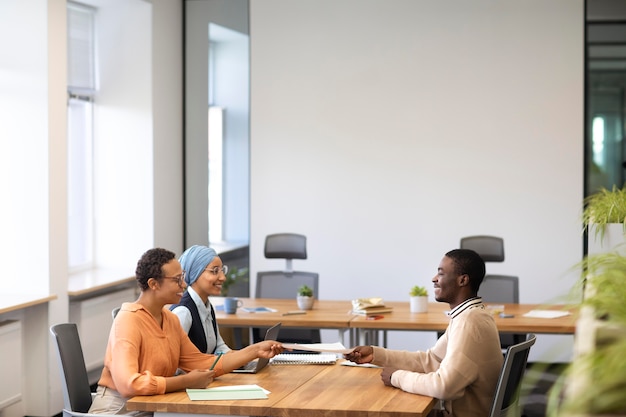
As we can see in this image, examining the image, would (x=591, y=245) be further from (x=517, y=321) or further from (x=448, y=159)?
(x=448, y=159)

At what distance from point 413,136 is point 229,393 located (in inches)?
198

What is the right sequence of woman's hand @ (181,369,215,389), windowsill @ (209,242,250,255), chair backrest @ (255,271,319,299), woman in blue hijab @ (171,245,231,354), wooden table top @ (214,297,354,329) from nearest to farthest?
1. woman's hand @ (181,369,215,389)
2. woman in blue hijab @ (171,245,231,354)
3. wooden table top @ (214,297,354,329)
4. chair backrest @ (255,271,319,299)
5. windowsill @ (209,242,250,255)

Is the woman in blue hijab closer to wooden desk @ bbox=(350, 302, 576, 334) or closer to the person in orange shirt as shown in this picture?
the person in orange shirt

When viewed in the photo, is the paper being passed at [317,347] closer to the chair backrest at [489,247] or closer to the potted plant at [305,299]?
the potted plant at [305,299]

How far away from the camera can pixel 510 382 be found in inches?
142

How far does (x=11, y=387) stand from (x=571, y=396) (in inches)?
209

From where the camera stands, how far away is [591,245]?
18.3ft

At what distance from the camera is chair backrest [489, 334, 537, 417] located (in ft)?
11.3

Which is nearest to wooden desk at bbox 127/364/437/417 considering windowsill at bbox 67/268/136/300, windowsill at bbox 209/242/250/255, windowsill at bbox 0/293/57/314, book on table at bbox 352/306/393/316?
book on table at bbox 352/306/393/316

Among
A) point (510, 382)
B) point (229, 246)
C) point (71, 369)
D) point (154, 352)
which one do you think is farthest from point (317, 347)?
point (229, 246)

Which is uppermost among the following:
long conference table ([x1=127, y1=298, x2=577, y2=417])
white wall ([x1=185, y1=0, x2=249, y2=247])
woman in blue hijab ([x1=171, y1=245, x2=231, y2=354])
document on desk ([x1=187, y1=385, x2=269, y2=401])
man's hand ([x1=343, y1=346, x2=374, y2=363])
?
white wall ([x1=185, y1=0, x2=249, y2=247])

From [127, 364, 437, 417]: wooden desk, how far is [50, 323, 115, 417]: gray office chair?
1.31ft

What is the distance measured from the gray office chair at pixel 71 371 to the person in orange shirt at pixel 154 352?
117 millimetres

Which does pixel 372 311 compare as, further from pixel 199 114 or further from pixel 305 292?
pixel 199 114
